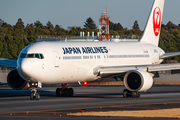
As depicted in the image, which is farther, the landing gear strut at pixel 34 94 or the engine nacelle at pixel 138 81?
the engine nacelle at pixel 138 81

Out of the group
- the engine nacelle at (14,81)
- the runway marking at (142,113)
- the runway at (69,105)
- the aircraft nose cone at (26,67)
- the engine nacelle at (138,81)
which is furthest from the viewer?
the engine nacelle at (14,81)

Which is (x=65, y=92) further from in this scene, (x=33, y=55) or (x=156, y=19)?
(x=156, y=19)

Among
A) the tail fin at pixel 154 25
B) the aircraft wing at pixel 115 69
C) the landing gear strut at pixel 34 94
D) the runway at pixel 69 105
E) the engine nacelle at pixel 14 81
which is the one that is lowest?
the runway at pixel 69 105

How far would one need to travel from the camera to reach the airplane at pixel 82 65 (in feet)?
92.7

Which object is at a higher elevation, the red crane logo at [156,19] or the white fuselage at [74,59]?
the red crane logo at [156,19]

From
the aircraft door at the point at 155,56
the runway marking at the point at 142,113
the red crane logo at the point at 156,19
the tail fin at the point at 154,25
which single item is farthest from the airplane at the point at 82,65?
the runway marking at the point at 142,113

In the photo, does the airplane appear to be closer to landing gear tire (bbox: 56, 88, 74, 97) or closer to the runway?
landing gear tire (bbox: 56, 88, 74, 97)

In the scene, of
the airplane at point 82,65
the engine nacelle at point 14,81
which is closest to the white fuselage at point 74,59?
the airplane at point 82,65

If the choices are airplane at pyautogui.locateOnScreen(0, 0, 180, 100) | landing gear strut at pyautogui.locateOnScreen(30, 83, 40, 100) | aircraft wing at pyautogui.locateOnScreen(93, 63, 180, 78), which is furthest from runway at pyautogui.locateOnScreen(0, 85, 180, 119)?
aircraft wing at pyautogui.locateOnScreen(93, 63, 180, 78)

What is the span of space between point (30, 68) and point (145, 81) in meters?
9.19

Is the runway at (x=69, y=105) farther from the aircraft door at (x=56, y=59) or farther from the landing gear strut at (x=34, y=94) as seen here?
the aircraft door at (x=56, y=59)

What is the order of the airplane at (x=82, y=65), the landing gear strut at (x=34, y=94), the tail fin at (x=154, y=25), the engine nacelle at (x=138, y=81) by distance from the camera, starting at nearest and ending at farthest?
the landing gear strut at (x=34, y=94)
the airplane at (x=82, y=65)
the engine nacelle at (x=138, y=81)
the tail fin at (x=154, y=25)

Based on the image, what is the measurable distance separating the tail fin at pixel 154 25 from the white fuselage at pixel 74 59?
3175 mm

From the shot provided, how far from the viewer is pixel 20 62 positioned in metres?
27.5
